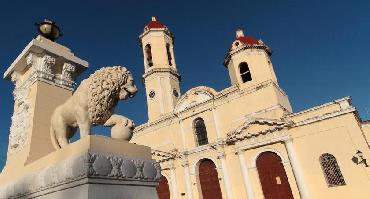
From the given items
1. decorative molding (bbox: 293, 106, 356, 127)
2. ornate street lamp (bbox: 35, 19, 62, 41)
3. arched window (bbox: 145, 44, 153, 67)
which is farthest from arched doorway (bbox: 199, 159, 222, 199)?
ornate street lamp (bbox: 35, 19, 62, 41)

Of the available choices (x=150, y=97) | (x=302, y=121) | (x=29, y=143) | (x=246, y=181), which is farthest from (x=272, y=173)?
(x=29, y=143)

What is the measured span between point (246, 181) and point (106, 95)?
680 inches

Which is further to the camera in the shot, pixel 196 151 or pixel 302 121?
pixel 196 151

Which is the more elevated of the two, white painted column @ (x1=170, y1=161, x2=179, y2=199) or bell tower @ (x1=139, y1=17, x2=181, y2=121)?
bell tower @ (x1=139, y1=17, x2=181, y2=121)

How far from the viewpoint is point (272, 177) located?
18.0 m

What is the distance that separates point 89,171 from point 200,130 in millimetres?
20454

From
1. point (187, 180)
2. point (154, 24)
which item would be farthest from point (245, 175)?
point (154, 24)

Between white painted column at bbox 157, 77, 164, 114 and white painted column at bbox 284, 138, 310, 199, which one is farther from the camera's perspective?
white painted column at bbox 157, 77, 164, 114

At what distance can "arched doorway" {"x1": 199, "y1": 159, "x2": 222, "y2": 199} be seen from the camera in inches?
786

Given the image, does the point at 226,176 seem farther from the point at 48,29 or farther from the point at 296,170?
the point at 48,29

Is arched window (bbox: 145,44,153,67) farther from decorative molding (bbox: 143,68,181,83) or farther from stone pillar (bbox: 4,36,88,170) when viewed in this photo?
stone pillar (bbox: 4,36,88,170)

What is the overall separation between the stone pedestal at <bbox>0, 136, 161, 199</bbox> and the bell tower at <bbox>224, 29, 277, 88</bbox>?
1864 cm

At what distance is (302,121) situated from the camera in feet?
57.2

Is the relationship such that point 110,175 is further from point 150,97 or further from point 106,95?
point 150,97
